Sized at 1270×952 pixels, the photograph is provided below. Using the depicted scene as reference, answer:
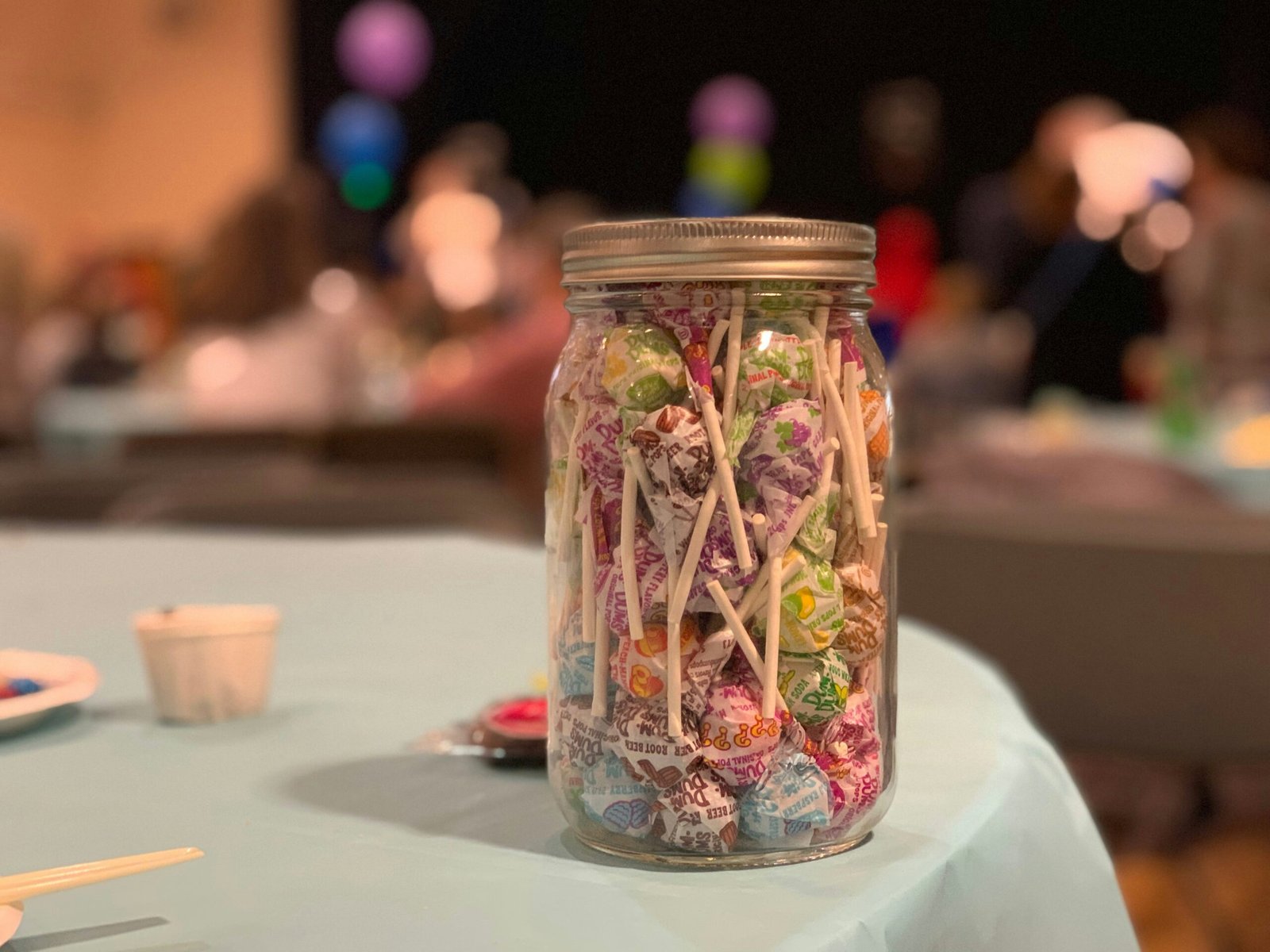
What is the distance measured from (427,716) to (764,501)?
1.05 feet

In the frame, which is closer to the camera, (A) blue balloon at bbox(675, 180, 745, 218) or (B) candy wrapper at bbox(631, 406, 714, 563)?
(B) candy wrapper at bbox(631, 406, 714, 563)

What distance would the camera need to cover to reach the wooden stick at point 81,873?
0.50 metres

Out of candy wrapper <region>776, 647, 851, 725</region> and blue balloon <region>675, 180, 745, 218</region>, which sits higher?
blue balloon <region>675, 180, 745, 218</region>

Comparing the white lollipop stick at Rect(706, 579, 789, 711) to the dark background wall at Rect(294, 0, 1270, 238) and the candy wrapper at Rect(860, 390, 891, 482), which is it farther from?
the dark background wall at Rect(294, 0, 1270, 238)

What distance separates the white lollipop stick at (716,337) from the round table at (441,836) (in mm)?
208

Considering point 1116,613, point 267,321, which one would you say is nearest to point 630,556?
point 1116,613

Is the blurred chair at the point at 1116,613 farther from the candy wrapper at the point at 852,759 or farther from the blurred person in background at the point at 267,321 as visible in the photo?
the blurred person in background at the point at 267,321

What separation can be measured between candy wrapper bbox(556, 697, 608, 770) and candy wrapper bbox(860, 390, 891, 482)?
0.51ft

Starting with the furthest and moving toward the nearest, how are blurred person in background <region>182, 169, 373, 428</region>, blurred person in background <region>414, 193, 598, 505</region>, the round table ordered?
blurred person in background <region>182, 169, 373, 428</region>
blurred person in background <region>414, 193, 598, 505</region>
the round table

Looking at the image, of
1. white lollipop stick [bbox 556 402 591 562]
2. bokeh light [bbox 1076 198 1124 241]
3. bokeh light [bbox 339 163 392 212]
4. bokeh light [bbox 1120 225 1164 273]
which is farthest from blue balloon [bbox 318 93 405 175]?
white lollipop stick [bbox 556 402 591 562]

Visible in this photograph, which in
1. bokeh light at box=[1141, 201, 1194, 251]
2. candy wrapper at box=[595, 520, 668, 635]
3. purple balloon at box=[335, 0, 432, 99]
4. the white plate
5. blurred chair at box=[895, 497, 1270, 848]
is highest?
purple balloon at box=[335, 0, 432, 99]

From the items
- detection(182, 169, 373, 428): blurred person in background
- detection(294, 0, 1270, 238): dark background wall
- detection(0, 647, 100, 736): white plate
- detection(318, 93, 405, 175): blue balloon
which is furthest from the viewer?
detection(318, 93, 405, 175): blue balloon

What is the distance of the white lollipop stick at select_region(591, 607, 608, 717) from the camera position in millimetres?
559

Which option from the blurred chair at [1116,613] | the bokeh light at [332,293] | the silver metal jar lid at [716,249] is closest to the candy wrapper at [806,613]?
the silver metal jar lid at [716,249]
